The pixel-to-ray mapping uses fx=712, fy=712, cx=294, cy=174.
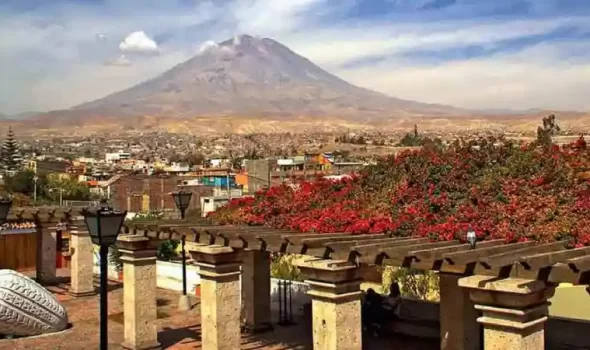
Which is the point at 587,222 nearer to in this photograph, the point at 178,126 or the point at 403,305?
the point at 403,305

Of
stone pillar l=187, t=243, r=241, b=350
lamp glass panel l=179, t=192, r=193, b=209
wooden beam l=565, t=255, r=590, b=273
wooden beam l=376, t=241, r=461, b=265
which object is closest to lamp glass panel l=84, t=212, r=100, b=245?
stone pillar l=187, t=243, r=241, b=350

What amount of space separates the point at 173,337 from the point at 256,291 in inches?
68.8

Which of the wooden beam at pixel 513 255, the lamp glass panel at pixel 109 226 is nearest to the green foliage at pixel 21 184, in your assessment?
the lamp glass panel at pixel 109 226

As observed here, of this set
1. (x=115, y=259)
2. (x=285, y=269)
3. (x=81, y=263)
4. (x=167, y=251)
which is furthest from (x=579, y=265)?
(x=167, y=251)

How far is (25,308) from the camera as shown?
12.8m

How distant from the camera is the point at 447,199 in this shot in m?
9.87

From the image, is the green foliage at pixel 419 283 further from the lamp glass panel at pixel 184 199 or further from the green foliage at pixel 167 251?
the green foliage at pixel 167 251

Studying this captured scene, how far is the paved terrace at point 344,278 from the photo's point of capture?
6.06 metres

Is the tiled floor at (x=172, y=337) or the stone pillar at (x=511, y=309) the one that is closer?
the stone pillar at (x=511, y=309)

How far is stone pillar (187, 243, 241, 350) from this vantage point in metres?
9.95

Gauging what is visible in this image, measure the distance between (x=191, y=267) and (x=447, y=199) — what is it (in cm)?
1043

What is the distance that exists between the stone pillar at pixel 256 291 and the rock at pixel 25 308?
12.0 ft

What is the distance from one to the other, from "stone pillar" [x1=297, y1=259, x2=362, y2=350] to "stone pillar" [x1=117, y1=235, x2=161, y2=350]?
167 inches

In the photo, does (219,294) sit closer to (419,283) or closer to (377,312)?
(377,312)
